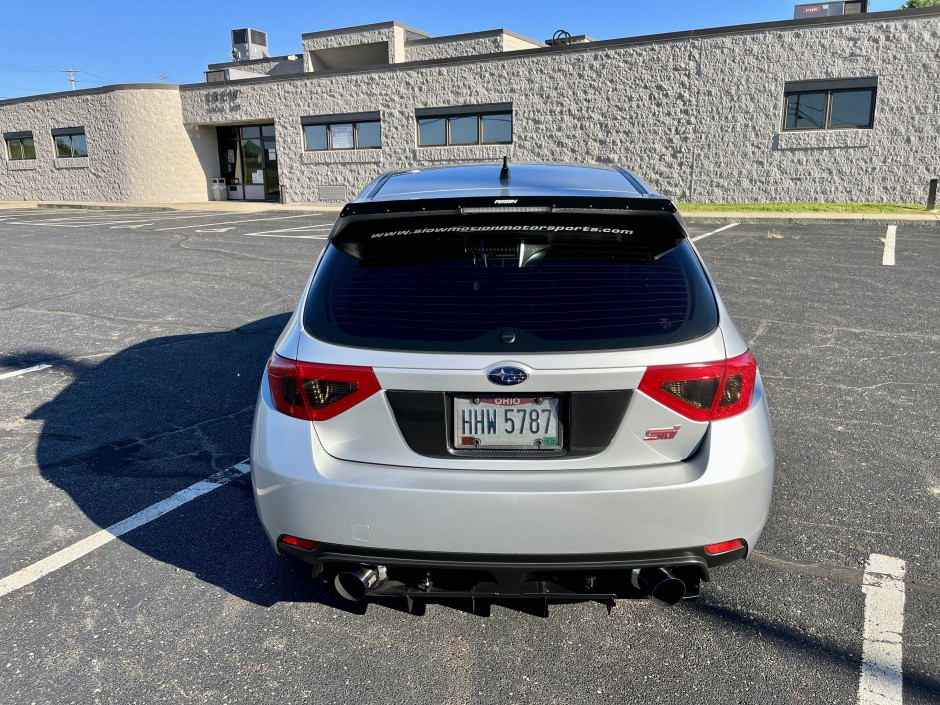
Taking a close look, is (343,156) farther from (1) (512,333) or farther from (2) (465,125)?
(1) (512,333)

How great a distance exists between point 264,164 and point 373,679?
3260 centimetres

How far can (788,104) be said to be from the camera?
20.7 meters

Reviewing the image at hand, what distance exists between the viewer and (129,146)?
104ft

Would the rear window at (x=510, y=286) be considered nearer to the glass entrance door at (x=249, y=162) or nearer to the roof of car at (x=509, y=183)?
the roof of car at (x=509, y=183)

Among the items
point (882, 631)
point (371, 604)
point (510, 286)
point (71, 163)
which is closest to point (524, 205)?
point (510, 286)

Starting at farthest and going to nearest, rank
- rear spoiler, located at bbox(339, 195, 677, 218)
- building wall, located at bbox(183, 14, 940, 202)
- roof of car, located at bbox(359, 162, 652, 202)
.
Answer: building wall, located at bbox(183, 14, 940, 202)
roof of car, located at bbox(359, 162, 652, 202)
rear spoiler, located at bbox(339, 195, 677, 218)

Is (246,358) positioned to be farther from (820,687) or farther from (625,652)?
(820,687)

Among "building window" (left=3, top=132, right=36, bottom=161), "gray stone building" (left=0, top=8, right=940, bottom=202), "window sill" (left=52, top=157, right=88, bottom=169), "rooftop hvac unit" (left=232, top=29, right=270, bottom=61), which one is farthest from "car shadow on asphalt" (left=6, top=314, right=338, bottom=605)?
"rooftop hvac unit" (left=232, top=29, right=270, bottom=61)

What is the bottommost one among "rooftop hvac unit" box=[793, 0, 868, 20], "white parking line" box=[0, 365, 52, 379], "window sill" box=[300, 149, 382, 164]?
"white parking line" box=[0, 365, 52, 379]

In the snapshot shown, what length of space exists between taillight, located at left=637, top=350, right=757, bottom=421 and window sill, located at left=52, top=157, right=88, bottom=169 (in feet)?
121

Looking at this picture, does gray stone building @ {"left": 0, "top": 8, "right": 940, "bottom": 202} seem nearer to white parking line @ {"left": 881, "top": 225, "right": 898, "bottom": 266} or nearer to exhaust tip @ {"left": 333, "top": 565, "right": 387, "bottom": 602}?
white parking line @ {"left": 881, "top": 225, "right": 898, "bottom": 266}

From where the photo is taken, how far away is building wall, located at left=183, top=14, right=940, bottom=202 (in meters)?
19.5

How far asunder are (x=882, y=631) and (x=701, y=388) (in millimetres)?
1262

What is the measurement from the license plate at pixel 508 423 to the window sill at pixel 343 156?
1019 inches
